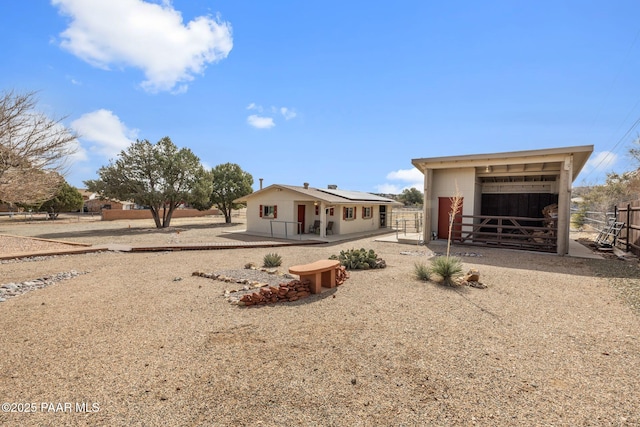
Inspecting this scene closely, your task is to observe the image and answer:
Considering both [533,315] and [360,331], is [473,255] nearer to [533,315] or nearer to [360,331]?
[533,315]

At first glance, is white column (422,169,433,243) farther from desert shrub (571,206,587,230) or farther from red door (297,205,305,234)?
desert shrub (571,206,587,230)

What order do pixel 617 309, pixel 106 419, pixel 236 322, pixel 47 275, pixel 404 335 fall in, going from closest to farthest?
pixel 106 419, pixel 404 335, pixel 236 322, pixel 617 309, pixel 47 275

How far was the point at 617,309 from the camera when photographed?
5387 mm

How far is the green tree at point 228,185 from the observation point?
30.5 metres

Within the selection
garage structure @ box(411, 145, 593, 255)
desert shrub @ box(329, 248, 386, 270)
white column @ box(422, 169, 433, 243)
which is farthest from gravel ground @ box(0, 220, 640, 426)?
white column @ box(422, 169, 433, 243)

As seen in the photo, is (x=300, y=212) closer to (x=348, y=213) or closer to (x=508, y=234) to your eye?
(x=348, y=213)

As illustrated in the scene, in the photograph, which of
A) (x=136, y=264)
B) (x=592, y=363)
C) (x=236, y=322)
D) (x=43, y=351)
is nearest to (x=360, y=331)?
(x=236, y=322)

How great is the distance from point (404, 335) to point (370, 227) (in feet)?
59.9

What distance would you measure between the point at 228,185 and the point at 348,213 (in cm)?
1568

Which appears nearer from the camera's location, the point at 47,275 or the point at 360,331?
the point at 360,331

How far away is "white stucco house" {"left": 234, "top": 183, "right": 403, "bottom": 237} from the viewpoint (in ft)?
59.5

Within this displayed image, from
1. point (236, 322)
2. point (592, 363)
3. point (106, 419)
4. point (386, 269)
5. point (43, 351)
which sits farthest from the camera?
point (386, 269)

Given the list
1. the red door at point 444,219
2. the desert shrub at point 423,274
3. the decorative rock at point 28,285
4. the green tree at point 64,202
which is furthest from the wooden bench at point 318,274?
the green tree at point 64,202

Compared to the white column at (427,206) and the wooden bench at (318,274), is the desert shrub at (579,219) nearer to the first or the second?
the white column at (427,206)
